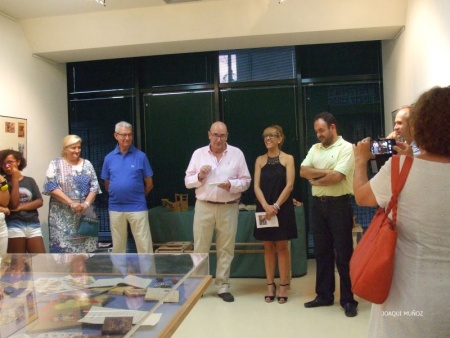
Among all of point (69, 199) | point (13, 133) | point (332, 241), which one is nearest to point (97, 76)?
point (13, 133)

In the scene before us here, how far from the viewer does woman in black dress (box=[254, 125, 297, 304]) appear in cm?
360

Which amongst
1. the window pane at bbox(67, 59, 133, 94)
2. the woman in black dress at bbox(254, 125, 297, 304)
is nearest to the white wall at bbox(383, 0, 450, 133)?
the woman in black dress at bbox(254, 125, 297, 304)

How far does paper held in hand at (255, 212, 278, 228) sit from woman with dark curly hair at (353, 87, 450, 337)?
2214 mm

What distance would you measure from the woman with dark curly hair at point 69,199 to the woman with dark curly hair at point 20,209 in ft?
0.44

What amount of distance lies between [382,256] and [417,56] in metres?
2.73

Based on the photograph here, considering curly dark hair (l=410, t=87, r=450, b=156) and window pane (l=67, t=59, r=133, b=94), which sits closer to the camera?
curly dark hair (l=410, t=87, r=450, b=156)

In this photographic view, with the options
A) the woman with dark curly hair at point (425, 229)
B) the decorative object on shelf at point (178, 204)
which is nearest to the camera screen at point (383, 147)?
the woman with dark curly hair at point (425, 229)

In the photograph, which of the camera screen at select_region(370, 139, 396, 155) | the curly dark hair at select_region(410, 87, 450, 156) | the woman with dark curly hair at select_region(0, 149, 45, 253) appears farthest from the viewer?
the woman with dark curly hair at select_region(0, 149, 45, 253)

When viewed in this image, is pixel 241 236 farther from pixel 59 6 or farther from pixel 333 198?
pixel 59 6

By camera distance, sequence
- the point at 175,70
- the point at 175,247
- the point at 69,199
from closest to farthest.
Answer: the point at 69,199 < the point at 175,247 < the point at 175,70

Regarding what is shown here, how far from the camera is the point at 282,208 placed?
3.64 meters

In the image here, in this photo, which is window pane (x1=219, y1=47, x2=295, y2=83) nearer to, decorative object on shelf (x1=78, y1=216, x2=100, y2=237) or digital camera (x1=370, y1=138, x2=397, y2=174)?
decorative object on shelf (x1=78, y1=216, x2=100, y2=237)

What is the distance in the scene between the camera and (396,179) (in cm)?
133

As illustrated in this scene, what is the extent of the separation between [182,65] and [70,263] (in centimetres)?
352
